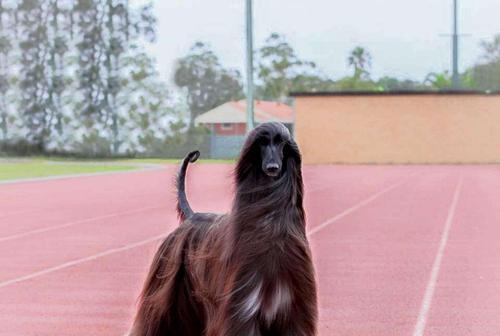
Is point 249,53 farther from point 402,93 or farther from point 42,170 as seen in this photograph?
point 402,93

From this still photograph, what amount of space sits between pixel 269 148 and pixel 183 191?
53.5 inches

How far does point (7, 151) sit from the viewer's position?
5775 cm

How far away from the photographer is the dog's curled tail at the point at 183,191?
522cm

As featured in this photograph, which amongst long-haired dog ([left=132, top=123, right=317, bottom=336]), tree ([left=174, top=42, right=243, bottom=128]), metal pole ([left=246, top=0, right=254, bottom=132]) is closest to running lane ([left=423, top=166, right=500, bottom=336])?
long-haired dog ([left=132, top=123, right=317, bottom=336])

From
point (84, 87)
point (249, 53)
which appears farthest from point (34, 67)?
point (249, 53)

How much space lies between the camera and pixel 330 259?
1124 centimetres

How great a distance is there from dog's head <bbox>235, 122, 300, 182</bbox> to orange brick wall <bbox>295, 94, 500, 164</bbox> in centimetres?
4385

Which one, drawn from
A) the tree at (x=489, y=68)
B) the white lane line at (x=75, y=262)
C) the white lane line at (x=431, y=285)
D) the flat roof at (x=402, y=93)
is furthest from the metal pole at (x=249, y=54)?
the tree at (x=489, y=68)

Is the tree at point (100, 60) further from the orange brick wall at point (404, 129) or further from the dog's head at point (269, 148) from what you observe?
the dog's head at point (269, 148)

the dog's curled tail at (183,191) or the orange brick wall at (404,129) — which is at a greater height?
the dog's curled tail at (183,191)

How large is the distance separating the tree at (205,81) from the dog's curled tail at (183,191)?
2517 inches

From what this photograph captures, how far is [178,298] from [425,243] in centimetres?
857

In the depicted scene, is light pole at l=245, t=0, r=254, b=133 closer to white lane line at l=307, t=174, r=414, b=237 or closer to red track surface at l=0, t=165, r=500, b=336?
red track surface at l=0, t=165, r=500, b=336

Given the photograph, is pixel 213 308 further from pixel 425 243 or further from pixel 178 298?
pixel 425 243
